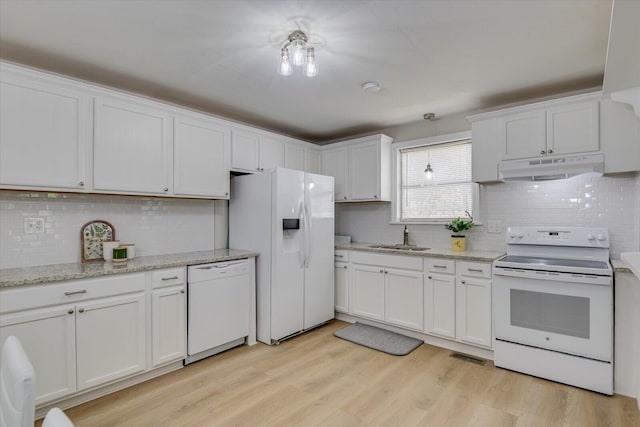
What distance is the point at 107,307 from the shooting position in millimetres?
2369

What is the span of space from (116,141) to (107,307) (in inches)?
50.5

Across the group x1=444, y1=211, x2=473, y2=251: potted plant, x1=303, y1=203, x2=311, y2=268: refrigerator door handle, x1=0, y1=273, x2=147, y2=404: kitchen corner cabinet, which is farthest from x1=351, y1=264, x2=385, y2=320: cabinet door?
x1=0, y1=273, x2=147, y2=404: kitchen corner cabinet

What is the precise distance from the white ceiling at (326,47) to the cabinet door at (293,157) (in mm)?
788

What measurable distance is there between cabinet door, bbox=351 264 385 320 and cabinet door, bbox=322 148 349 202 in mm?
970

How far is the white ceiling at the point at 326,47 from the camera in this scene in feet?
6.14

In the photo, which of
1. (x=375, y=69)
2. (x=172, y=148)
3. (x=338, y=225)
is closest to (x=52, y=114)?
(x=172, y=148)

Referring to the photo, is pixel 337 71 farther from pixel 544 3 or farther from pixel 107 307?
pixel 107 307

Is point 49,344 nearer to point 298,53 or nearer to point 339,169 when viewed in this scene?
point 298,53

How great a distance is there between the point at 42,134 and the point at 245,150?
171 centimetres

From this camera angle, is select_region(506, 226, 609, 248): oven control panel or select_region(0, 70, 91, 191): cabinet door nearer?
select_region(0, 70, 91, 191): cabinet door

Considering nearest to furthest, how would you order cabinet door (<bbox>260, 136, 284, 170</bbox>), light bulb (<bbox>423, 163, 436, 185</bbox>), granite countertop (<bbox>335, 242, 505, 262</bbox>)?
granite countertop (<bbox>335, 242, 505, 262</bbox>)
cabinet door (<bbox>260, 136, 284, 170</bbox>)
light bulb (<bbox>423, 163, 436, 185</bbox>)

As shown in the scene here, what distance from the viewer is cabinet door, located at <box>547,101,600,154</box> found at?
270 cm

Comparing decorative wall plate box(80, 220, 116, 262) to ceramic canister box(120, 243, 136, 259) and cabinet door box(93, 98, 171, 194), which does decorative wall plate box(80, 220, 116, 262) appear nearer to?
ceramic canister box(120, 243, 136, 259)

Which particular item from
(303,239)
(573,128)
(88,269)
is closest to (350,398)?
(303,239)
